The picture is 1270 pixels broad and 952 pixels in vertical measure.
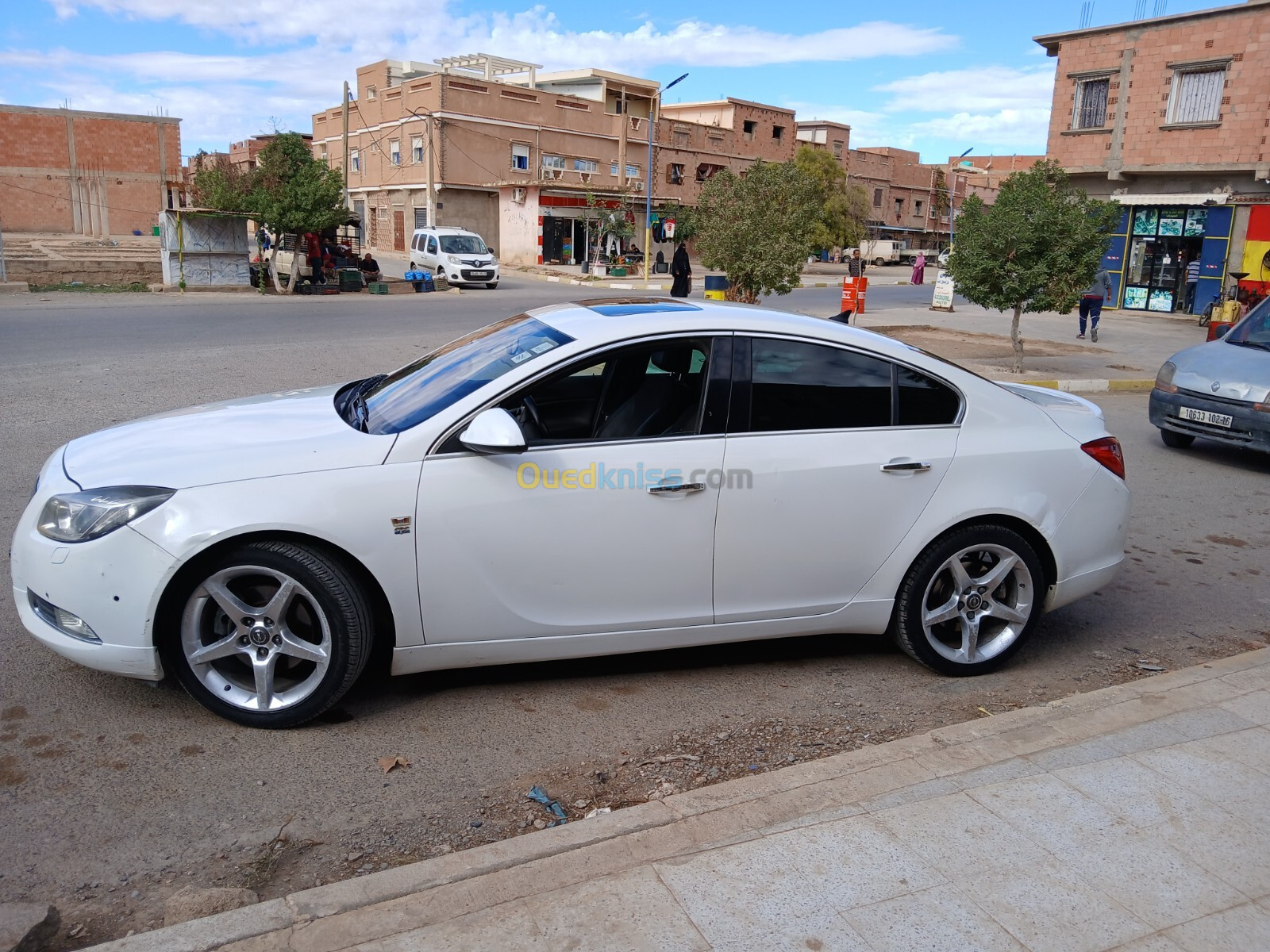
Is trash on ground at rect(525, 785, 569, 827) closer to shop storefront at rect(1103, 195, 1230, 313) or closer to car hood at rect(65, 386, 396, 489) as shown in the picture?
car hood at rect(65, 386, 396, 489)

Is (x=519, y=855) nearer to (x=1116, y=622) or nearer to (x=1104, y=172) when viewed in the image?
(x=1116, y=622)

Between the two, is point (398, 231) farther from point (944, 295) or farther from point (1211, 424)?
point (1211, 424)

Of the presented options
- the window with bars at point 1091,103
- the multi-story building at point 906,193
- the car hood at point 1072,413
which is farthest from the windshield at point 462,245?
the multi-story building at point 906,193

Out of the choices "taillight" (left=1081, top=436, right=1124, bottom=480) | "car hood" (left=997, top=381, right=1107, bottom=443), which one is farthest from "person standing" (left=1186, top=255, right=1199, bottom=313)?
"taillight" (left=1081, top=436, right=1124, bottom=480)

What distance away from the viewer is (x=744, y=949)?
8.36 feet

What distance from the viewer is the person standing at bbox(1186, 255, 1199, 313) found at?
29.0 metres

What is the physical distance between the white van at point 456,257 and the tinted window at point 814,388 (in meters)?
30.0

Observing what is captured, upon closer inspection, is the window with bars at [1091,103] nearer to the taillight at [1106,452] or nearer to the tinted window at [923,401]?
the taillight at [1106,452]

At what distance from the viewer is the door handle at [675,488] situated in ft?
12.9

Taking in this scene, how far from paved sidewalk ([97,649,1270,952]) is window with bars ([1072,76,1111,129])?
32028 mm

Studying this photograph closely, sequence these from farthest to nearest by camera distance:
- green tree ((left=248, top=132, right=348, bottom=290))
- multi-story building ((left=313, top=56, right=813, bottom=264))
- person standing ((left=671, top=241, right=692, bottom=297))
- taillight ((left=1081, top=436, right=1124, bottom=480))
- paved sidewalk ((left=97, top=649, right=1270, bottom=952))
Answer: multi-story building ((left=313, top=56, right=813, bottom=264))
green tree ((left=248, top=132, right=348, bottom=290))
person standing ((left=671, top=241, right=692, bottom=297))
taillight ((left=1081, top=436, right=1124, bottom=480))
paved sidewalk ((left=97, top=649, right=1270, bottom=952))

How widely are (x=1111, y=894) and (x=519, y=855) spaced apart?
1689mm

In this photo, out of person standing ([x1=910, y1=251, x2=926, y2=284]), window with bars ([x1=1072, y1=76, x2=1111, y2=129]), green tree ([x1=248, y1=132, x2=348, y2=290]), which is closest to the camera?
green tree ([x1=248, y1=132, x2=348, y2=290])

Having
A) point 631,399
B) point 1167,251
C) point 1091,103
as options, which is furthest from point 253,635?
point 1091,103
